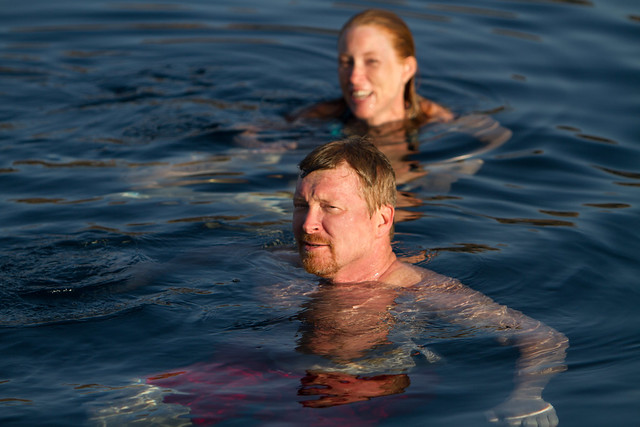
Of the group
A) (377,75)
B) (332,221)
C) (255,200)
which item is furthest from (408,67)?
(332,221)

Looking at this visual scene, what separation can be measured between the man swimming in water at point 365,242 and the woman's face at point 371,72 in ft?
10.7

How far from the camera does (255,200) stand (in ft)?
24.4

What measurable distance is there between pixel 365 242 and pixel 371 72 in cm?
369

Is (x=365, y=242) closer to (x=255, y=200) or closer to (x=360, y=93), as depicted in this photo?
(x=255, y=200)

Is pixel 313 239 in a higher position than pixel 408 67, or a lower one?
lower

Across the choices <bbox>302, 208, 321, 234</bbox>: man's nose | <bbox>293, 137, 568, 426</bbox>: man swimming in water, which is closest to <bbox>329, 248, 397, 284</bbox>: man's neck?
<bbox>293, 137, 568, 426</bbox>: man swimming in water

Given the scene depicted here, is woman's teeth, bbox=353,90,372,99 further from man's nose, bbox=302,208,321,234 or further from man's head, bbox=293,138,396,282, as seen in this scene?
man's nose, bbox=302,208,321,234

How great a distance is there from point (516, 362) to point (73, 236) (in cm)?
333

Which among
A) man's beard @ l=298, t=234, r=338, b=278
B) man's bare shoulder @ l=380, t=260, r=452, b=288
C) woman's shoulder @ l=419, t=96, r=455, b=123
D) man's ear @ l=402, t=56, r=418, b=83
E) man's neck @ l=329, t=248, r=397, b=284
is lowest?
man's bare shoulder @ l=380, t=260, r=452, b=288

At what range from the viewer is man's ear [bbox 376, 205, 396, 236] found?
5.47m

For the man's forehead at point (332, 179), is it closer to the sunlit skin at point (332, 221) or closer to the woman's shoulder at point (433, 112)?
the sunlit skin at point (332, 221)

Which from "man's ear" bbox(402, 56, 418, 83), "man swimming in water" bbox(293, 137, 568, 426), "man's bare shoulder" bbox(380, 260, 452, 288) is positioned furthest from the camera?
"man's ear" bbox(402, 56, 418, 83)

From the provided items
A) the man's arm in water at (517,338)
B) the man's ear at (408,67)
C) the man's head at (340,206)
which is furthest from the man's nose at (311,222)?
the man's ear at (408,67)

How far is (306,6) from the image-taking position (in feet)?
44.9
